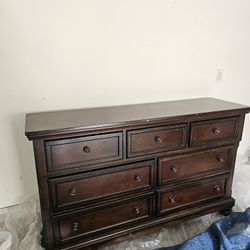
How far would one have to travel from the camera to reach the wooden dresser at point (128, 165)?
122cm

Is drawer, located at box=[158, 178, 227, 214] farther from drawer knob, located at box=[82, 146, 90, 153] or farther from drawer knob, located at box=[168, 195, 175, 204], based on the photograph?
drawer knob, located at box=[82, 146, 90, 153]

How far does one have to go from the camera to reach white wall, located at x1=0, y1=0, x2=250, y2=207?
146cm

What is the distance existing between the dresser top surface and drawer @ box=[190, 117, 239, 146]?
8 centimetres

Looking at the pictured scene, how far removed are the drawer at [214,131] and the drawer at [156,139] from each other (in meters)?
0.08

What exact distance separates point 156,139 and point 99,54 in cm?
71

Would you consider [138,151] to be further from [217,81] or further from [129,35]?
[217,81]

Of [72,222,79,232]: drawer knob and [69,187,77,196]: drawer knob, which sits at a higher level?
[69,187,77,196]: drawer knob

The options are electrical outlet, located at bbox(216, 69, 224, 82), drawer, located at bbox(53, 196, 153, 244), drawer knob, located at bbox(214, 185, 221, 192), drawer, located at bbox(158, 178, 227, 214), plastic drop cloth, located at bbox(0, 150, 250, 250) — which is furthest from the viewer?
electrical outlet, located at bbox(216, 69, 224, 82)

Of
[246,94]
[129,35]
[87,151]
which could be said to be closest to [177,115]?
[87,151]

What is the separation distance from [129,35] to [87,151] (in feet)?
2.96

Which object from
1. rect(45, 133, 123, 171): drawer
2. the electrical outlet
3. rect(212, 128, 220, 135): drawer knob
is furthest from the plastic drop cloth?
the electrical outlet

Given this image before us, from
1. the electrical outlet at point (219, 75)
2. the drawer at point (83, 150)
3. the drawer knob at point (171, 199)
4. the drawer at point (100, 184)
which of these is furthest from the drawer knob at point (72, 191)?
the electrical outlet at point (219, 75)

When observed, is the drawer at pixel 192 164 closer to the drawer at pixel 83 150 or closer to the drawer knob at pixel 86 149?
the drawer at pixel 83 150

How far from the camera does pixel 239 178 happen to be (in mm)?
2104
